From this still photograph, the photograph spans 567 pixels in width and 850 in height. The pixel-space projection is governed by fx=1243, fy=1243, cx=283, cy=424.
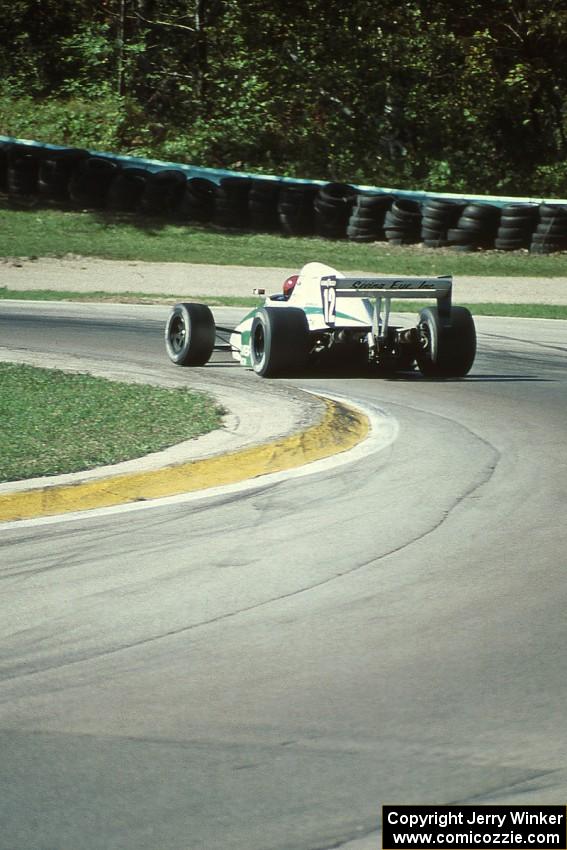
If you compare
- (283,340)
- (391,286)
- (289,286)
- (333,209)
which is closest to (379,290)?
(391,286)

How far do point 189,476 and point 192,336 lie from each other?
576 centimetres

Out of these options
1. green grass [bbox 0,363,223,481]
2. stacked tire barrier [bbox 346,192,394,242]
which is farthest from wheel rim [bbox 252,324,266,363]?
stacked tire barrier [bbox 346,192,394,242]

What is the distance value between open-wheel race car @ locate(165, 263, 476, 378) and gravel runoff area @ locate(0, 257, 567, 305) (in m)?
9.64

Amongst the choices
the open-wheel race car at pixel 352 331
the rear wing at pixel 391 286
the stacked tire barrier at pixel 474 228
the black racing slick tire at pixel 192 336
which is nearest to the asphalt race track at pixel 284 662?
the rear wing at pixel 391 286

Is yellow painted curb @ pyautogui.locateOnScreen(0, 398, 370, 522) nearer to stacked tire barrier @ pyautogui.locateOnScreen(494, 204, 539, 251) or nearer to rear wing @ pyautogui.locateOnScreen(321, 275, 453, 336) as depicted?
rear wing @ pyautogui.locateOnScreen(321, 275, 453, 336)

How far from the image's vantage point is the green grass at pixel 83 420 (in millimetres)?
6477

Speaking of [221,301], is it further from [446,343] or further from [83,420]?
[83,420]

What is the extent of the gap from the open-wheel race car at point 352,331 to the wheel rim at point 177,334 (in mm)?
385

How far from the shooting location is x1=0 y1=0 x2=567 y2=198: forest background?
32.4m

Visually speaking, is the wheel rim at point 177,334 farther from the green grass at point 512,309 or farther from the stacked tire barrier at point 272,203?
the stacked tire barrier at point 272,203

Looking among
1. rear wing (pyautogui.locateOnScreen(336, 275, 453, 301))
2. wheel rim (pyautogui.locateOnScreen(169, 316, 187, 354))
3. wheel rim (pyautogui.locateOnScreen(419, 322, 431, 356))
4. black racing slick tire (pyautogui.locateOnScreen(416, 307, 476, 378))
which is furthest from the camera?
wheel rim (pyautogui.locateOnScreen(169, 316, 187, 354))

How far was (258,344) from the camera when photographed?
1132 centimetres

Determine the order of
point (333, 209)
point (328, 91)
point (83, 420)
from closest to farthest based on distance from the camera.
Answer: point (83, 420), point (333, 209), point (328, 91)

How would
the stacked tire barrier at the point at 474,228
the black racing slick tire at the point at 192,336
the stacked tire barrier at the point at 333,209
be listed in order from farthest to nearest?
1. the stacked tire barrier at the point at 333,209
2. the stacked tire barrier at the point at 474,228
3. the black racing slick tire at the point at 192,336
